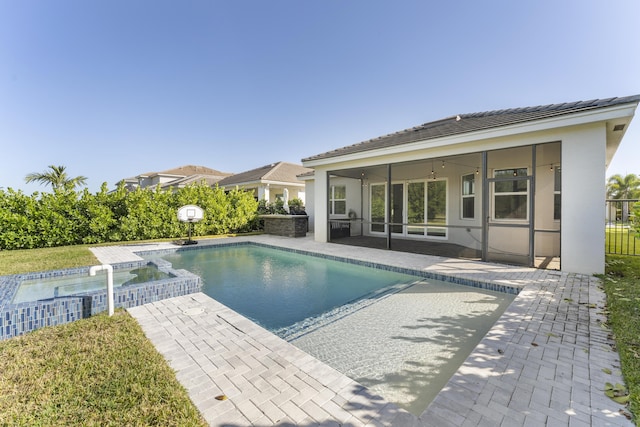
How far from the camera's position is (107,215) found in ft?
39.3

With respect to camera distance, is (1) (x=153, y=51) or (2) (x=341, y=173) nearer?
(2) (x=341, y=173)

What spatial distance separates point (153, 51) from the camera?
14.3 meters

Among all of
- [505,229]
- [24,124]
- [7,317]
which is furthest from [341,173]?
[24,124]

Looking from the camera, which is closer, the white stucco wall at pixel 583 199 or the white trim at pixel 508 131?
the white trim at pixel 508 131

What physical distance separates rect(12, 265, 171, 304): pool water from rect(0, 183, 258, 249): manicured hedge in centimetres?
591

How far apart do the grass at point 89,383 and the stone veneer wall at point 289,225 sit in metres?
10.9

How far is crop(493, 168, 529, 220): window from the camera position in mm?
8680

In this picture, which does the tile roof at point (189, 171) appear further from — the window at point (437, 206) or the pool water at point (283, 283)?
the window at point (437, 206)

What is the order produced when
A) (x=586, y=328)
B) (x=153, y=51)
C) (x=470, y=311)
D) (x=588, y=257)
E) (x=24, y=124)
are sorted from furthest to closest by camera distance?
(x=24, y=124)
(x=153, y=51)
(x=588, y=257)
(x=470, y=311)
(x=586, y=328)

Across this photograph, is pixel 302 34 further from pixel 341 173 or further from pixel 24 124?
pixel 24 124

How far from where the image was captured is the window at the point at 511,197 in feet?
28.5

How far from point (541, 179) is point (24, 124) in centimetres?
3098

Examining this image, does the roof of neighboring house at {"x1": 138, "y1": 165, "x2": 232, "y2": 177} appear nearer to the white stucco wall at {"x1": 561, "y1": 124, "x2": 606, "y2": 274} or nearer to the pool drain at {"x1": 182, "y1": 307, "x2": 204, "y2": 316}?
the pool drain at {"x1": 182, "y1": 307, "x2": 204, "y2": 316}

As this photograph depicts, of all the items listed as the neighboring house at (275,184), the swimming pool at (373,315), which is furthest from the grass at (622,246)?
the neighboring house at (275,184)
